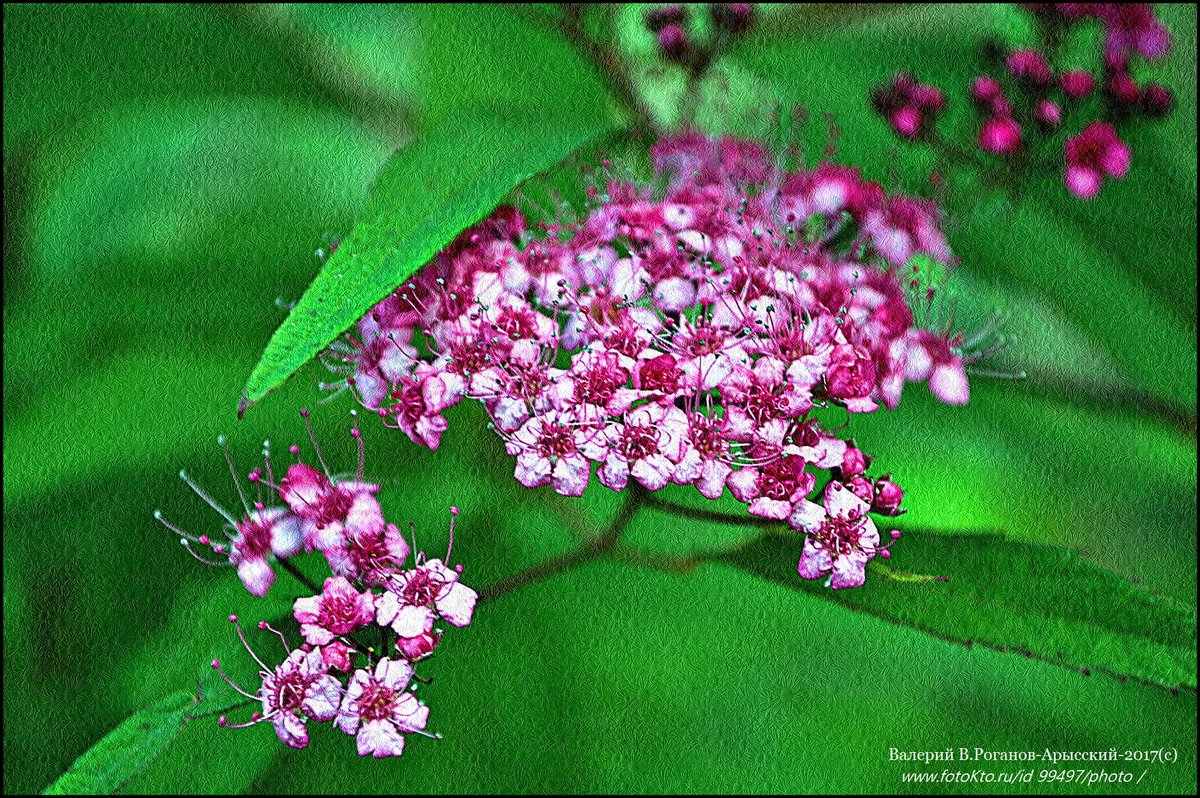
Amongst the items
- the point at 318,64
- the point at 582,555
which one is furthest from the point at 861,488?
the point at 318,64

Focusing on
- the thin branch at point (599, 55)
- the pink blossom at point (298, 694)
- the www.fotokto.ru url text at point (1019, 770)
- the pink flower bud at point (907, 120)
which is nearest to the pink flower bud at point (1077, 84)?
the pink flower bud at point (907, 120)

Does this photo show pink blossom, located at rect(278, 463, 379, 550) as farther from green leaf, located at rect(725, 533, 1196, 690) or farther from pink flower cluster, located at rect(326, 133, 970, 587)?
green leaf, located at rect(725, 533, 1196, 690)

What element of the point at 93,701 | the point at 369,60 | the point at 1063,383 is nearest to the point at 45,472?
the point at 93,701

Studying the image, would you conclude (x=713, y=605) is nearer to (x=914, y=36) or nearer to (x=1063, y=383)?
(x=1063, y=383)

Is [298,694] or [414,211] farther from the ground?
[414,211]

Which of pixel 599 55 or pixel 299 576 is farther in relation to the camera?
pixel 599 55

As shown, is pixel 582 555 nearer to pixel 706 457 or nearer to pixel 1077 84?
pixel 706 457

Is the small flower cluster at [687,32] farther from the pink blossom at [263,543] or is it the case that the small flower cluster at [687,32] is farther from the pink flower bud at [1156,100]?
the pink blossom at [263,543]
